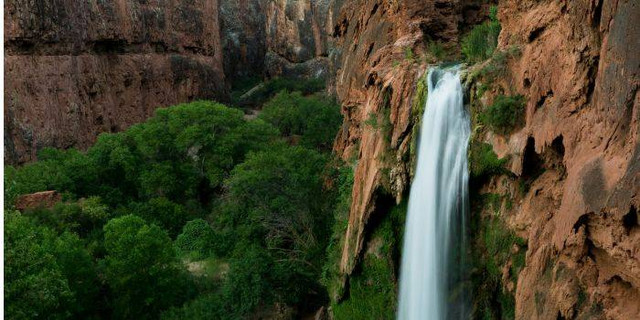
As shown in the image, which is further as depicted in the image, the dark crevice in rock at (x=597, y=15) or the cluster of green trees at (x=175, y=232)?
the cluster of green trees at (x=175, y=232)

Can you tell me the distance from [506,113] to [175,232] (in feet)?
76.6

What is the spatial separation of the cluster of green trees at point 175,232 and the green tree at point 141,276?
0.13 ft

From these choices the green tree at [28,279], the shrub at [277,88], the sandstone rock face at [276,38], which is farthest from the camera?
the sandstone rock face at [276,38]

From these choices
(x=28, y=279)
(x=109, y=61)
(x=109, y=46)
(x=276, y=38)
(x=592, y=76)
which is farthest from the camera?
(x=276, y=38)

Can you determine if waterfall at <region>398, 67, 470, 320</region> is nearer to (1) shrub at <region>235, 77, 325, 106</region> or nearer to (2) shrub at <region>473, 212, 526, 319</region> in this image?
(2) shrub at <region>473, 212, 526, 319</region>

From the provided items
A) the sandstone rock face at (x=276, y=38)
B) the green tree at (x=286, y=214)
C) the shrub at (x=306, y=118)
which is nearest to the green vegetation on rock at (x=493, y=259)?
the green tree at (x=286, y=214)

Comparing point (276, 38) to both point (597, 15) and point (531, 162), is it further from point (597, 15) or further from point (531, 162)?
point (597, 15)

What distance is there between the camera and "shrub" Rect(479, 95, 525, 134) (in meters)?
12.2

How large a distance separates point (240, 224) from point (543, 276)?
55.7 ft

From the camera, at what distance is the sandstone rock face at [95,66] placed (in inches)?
1473

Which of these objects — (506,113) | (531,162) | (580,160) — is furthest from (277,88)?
(580,160)

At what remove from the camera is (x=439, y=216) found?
42.9 feet

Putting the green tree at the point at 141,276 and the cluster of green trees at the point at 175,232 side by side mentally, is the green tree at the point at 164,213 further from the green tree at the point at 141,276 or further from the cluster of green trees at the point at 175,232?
the green tree at the point at 141,276

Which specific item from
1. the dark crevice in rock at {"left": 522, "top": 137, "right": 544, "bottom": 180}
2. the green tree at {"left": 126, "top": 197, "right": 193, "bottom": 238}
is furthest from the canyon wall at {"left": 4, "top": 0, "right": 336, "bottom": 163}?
the dark crevice in rock at {"left": 522, "top": 137, "right": 544, "bottom": 180}
